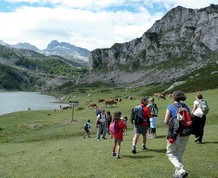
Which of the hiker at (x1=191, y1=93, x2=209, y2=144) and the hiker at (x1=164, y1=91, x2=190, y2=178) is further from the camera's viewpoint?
the hiker at (x1=191, y1=93, x2=209, y2=144)

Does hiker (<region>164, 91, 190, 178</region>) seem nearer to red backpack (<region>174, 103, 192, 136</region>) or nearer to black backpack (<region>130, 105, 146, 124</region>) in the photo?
red backpack (<region>174, 103, 192, 136</region>)

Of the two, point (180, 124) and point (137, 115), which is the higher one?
point (137, 115)

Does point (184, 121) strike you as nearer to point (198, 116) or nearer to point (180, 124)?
point (180, 124)

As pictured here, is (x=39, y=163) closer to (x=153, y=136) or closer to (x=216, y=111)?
(x=153, y=136)

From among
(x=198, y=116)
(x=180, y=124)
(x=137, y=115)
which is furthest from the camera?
(x=198, y=116)

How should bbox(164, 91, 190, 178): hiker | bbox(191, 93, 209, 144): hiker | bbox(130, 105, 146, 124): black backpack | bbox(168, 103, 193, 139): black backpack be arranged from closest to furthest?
bbox(168, 103, 193, 139): black backpack < bbox(164, 91, 190, 178): hiker < bbox(130, 105, 146, 124): black backpack < bbox(191, 93, 209, 144): hiker

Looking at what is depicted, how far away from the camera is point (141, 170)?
16000 mm

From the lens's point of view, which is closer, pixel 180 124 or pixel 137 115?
pixel 180 124

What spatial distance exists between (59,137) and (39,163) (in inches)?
919

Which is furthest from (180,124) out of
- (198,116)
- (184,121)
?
(198,116)

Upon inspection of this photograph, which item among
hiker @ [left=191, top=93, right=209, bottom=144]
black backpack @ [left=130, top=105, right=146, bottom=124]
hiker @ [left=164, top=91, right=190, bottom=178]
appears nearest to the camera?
hiker @ [left=164, top=91, right=190, bottom=178]

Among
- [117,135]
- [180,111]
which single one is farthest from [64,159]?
[180,111]

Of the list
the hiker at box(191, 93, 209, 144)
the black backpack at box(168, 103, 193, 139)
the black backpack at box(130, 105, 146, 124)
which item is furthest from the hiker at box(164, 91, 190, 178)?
the hiker at box(191, 93, 209, 144)

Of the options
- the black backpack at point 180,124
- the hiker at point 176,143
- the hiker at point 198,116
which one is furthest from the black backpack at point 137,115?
the black backpack at point 180,124
